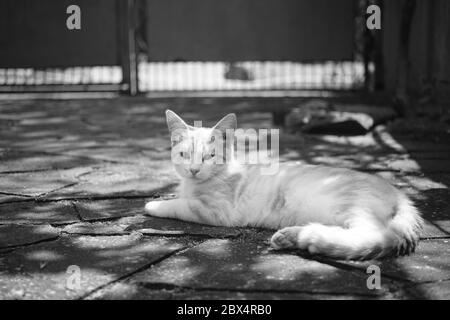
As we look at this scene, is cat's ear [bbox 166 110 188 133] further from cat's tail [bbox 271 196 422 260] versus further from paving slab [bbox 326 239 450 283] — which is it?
paving slab [bbox 326 239 450 283]

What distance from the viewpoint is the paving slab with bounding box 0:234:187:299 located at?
119 inches

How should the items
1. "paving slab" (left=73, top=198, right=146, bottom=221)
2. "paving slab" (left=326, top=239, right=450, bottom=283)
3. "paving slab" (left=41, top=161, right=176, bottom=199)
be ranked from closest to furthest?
"paving slab" (left=326, top=239, right=450, bottom=283) < "paving slab" (left=73, top=198, right=146, bottom=221) < "paving slab" (left=41, top=161, right=176, bottom=199)

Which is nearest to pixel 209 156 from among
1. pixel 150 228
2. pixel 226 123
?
pixel 226 123

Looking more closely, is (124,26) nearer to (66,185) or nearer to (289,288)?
(66,185)

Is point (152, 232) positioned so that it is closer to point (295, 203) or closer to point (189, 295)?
point (295, 203)

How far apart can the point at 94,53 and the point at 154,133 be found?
4.03 m

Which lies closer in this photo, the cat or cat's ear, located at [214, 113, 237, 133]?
the cat

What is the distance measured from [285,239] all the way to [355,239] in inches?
15.7

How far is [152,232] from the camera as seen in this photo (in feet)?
12.9

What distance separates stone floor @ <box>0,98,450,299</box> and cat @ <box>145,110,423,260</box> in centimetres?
9

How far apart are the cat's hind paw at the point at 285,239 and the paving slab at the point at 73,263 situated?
20.4 inches

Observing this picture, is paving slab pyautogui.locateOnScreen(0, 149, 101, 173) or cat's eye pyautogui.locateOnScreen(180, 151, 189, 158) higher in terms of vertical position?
cat's eye pyautogui.locateOnScreen(180, 151, 189, 158)

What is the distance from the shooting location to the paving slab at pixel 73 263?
3.04 meters

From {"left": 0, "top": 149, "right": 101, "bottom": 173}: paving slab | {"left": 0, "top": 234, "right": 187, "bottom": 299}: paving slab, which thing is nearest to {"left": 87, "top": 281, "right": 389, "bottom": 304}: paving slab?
{"left": 0, "top": 234, "right": 187, "bottom": 299}: paving slab
